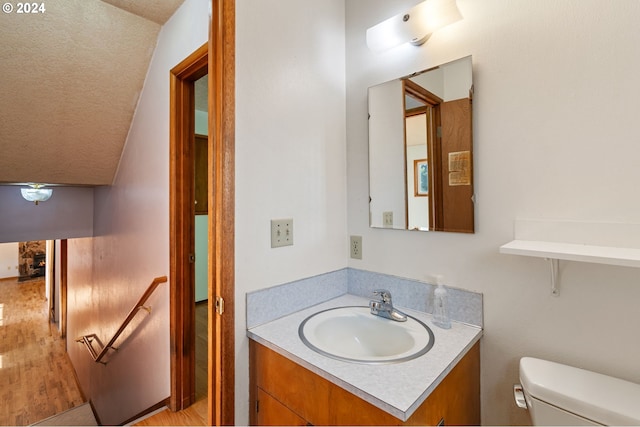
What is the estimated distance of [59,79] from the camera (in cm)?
206

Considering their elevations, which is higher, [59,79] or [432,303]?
[59,79]

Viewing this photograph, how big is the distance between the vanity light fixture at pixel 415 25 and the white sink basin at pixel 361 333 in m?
1.17

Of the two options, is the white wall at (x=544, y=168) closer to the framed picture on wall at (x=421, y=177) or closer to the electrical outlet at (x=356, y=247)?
the framed picture on wall at (x=421, y=177)

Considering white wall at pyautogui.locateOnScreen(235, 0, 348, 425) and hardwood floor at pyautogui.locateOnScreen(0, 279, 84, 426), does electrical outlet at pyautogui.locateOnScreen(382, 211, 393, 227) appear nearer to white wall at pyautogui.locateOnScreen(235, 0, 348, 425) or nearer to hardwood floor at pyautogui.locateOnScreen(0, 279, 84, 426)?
white wall at pyautogui.locateOnScreen(235, 0, 348, 425)

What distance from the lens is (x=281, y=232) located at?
123cm

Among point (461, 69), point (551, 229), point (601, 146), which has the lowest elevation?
point (551, 229)

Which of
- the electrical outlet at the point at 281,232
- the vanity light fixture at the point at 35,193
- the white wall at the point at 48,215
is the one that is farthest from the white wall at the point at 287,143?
the white wall at the point at 48,215

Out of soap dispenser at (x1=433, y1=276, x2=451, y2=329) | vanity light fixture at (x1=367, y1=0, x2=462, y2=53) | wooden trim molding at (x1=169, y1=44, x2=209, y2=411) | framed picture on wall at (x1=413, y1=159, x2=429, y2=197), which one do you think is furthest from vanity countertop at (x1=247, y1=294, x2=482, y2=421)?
vanity light fixture at (x1=367, y1=0, x2=462, y2=53)

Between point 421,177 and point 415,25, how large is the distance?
61cm

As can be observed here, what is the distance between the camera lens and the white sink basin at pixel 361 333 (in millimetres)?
1072

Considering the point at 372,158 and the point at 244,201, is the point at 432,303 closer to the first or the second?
the point at 372,158

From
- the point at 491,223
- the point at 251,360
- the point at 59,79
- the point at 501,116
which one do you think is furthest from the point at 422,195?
the point at 59,79

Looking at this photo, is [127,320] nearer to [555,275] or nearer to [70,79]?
[70,79]

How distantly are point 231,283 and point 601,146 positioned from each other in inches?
49.9
